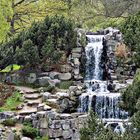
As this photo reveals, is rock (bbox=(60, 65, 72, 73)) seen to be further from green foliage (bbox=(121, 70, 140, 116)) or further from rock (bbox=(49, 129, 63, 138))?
green foliage (bbox=(121, 70, 140, 116))

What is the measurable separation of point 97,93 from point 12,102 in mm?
3993

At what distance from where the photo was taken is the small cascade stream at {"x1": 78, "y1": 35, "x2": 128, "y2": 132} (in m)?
19.5

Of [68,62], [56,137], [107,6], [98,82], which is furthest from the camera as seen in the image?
[107,6]

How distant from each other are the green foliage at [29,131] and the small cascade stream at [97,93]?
98.5 inches

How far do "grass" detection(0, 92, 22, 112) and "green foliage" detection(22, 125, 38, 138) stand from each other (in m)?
2.14

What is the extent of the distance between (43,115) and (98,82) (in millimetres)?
4826

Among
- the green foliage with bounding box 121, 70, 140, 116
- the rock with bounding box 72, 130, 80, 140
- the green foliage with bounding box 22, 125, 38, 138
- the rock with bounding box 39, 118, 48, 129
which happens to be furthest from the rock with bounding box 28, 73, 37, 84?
the green foliage with bounding box 121, 70, 140, 116

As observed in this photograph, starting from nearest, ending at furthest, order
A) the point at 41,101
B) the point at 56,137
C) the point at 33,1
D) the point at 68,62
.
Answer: the point at 56,137
the point at 41,101
the point at 68,62
the point at 33,1

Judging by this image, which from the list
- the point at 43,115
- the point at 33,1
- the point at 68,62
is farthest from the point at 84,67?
the point at 33,1

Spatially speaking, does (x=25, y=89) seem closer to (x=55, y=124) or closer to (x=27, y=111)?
(x=27, y=111)

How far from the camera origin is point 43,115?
1792 cm

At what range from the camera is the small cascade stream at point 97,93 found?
1950 cm

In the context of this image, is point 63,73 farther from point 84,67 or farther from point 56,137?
point 56,137

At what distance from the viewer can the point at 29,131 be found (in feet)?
56.6
